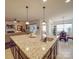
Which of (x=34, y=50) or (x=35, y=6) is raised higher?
(x=35, y=6)

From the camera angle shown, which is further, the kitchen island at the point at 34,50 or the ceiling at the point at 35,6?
the ceiling at the point at 35,6

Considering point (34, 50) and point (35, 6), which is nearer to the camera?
point (34, 50)

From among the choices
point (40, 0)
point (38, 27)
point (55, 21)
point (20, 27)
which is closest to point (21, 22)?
point (20, 27)

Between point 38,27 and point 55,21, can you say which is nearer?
point 38,27

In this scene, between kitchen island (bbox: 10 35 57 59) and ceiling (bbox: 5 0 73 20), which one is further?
ceiling (bbox: 5 0 73 20)

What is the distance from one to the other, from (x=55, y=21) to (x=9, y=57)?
892 cm

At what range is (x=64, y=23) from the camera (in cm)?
1133

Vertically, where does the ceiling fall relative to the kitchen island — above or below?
above

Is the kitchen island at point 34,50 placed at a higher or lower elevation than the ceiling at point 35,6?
lower
